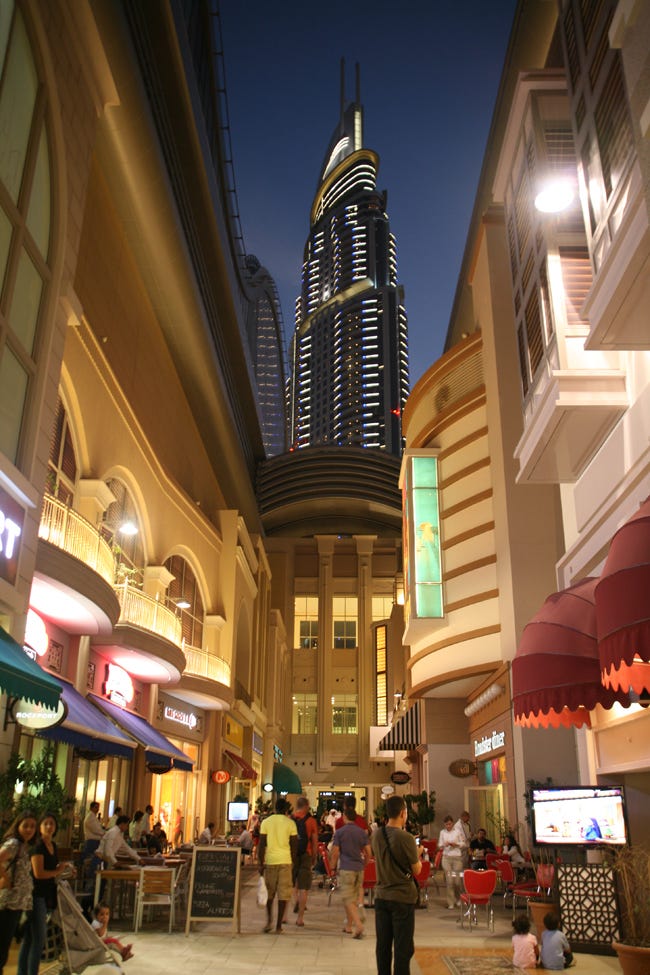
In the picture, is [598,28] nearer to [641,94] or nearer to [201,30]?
[641,94]

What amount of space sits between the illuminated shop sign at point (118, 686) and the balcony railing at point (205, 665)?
3396mm

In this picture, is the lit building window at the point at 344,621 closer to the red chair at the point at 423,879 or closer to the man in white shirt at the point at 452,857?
the red chair at the point at 423,879

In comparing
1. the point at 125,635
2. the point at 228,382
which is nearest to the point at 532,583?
the point at 125,635

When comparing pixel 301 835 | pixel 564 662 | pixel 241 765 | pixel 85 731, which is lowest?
pixel 301 835

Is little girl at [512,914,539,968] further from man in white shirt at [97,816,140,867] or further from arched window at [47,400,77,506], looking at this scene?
arched window at [47,400,77,506]

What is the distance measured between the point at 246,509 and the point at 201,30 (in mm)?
24117

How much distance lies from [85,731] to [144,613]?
531cm

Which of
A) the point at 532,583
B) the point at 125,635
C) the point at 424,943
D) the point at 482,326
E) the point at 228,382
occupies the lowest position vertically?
the point at 424,943

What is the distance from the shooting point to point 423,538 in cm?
2430

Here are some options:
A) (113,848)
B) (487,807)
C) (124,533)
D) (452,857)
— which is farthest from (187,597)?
(113,848)

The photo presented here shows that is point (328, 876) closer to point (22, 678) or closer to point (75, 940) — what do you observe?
point (75, 940)

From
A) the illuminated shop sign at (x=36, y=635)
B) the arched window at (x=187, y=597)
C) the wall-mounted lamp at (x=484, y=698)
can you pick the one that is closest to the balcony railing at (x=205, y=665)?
the arched window at (x=187, y=597)

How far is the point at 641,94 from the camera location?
7.48 metres

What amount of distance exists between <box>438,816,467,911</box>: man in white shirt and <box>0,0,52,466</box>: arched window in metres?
10.1
